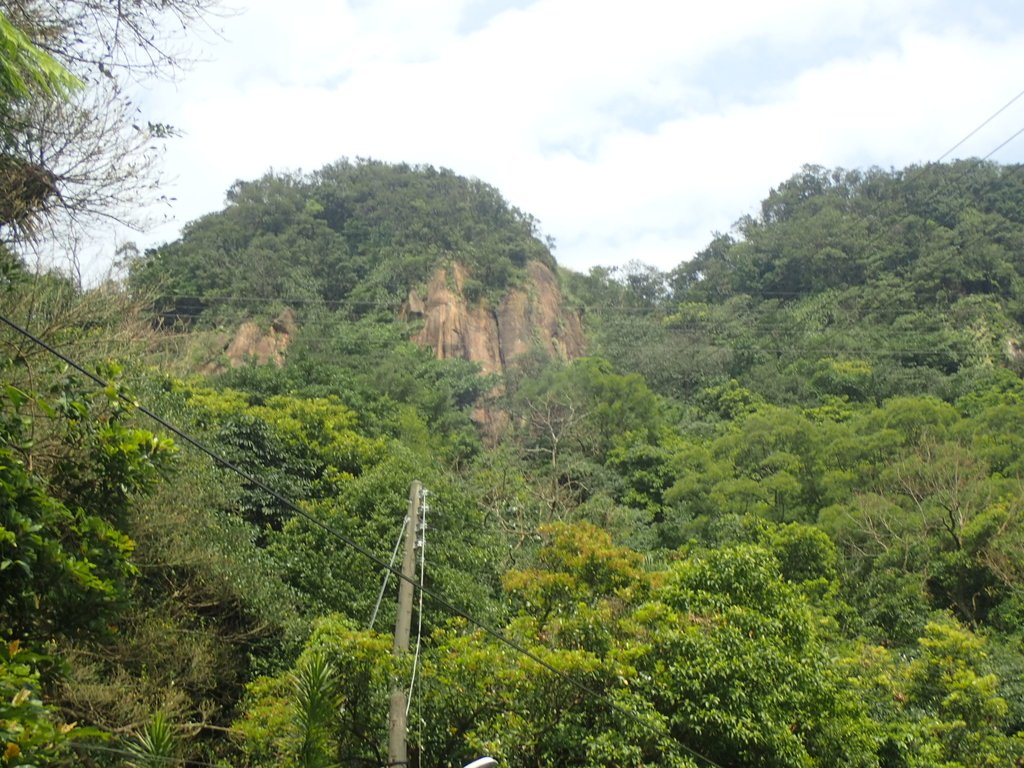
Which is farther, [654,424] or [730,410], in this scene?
[730,410]

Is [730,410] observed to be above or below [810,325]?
below

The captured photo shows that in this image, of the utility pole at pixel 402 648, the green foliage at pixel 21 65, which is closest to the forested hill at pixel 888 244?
the utility pole at pixel 402 648

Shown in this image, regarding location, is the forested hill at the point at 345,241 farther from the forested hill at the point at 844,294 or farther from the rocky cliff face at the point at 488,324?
the forested hill at the point at 844,294

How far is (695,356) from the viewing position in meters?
43.2

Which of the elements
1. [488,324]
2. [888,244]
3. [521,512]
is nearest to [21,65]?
[521,512]

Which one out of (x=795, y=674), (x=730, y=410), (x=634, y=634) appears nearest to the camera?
(x=795, y=674)

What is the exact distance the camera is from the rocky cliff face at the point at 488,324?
47.0 meters

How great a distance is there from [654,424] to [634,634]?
2355 cm

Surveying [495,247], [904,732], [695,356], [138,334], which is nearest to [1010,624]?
[904,732]

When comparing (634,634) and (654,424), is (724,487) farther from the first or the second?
(634,634)

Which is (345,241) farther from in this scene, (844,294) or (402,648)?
(402,648)

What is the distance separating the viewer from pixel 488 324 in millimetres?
49062

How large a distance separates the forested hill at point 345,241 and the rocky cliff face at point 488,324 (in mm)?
1014

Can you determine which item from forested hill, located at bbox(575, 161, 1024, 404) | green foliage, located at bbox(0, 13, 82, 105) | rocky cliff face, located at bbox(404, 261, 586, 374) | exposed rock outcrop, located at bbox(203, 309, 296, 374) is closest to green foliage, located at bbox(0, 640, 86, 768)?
green foliage, located at bbox(0, 13, 82, 105)
